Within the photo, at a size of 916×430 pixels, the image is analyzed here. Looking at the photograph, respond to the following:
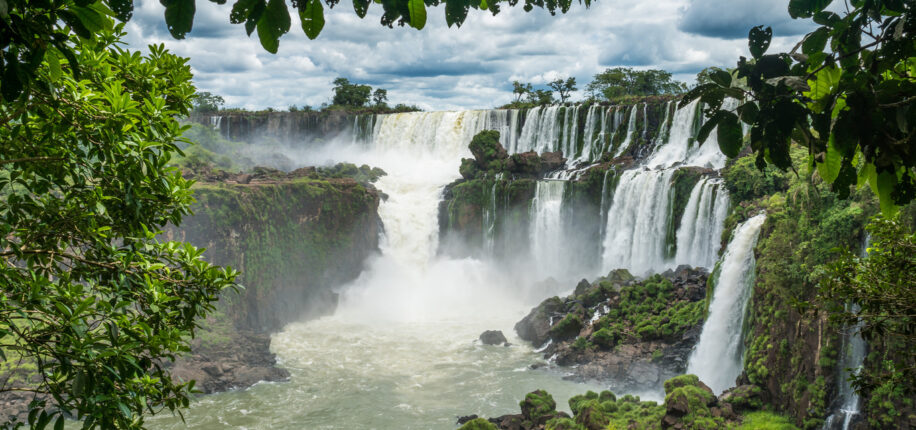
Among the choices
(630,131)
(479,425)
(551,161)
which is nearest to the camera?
(479,425)

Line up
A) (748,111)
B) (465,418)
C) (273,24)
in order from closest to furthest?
(273,24), (748,111), (465,418)

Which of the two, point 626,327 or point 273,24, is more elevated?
point 273,24

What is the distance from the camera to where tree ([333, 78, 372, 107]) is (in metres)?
44.3

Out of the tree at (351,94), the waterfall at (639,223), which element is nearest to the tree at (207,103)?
the tree at (351,94)

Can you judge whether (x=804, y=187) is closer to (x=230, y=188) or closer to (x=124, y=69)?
(x=124, y=69)

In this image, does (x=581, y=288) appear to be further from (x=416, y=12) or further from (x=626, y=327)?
(x=416, y=12)

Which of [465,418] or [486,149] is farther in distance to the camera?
[486,149]

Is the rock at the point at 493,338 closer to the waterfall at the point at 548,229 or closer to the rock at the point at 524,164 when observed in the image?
the waterfall at the point at 548,229

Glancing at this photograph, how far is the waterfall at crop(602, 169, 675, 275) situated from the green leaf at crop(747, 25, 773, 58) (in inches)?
733

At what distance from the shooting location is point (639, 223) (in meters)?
20.6

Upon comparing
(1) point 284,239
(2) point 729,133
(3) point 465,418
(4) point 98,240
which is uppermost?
(2) point 729,133

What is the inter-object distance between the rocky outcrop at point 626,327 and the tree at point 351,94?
29.1 meters

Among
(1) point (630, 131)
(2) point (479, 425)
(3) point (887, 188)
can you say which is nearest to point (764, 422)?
(2) point (479, 425)

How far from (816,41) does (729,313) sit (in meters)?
11.6
